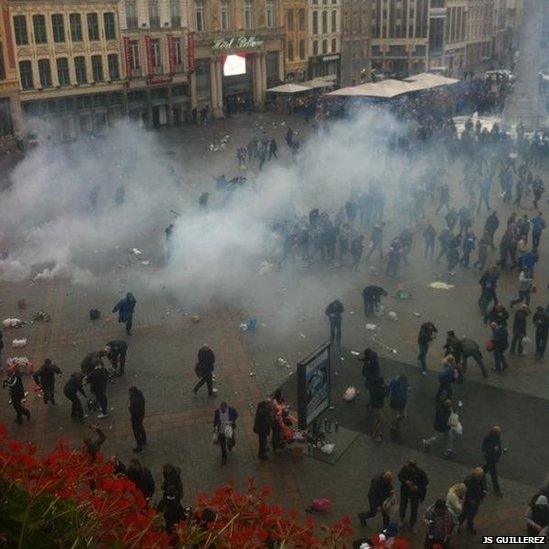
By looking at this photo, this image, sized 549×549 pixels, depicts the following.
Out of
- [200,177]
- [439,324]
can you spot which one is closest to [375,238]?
[439,324]

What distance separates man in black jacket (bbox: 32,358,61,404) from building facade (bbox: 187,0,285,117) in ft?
123

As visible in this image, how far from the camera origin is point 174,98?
46.2 metres

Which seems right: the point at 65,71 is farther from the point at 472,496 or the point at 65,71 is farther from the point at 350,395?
the point at 472,496

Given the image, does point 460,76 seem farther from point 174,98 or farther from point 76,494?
point 76,494

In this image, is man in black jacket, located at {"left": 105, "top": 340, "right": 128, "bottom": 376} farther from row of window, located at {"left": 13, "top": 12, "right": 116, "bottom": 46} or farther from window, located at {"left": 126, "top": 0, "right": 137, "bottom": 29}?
window, located at {"left": 126, "top": 0, "right": 137, "bottom": 29}

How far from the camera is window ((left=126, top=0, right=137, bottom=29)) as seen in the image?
41.2 meters

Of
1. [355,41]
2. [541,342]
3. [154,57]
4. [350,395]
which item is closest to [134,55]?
[154,57]

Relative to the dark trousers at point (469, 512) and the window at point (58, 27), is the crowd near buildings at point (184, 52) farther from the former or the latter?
the dark trousers at point (469, 512)

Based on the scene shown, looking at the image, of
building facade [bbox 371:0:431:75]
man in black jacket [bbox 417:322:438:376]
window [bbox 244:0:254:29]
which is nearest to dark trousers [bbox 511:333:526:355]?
man in black jacket [bbox 417:322:438:376]

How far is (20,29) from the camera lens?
119ft

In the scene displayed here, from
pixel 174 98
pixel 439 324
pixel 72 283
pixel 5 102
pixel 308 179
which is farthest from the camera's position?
pixel 174 98

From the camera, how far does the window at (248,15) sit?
49781 millimetres

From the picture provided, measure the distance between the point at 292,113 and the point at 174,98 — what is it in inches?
351

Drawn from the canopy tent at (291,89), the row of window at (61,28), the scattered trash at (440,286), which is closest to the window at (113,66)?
the row of window at (61,28)
